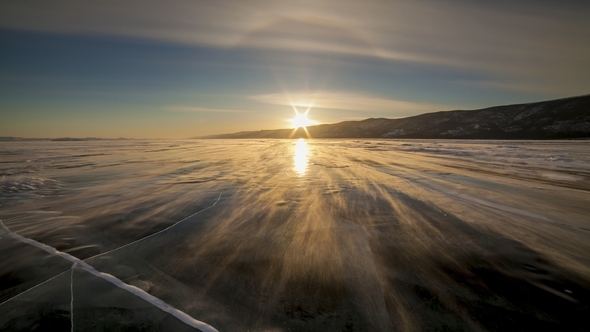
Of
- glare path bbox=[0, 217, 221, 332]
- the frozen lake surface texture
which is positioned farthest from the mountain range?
glare path bbox=[0, 217, 221, 332]

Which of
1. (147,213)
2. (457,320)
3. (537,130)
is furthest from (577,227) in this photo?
(537,130)

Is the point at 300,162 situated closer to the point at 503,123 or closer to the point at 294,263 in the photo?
the point at 294,263

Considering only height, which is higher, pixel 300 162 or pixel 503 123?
pixel 503 123

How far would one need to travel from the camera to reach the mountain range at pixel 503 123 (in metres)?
102

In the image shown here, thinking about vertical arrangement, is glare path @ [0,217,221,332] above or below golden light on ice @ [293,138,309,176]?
above

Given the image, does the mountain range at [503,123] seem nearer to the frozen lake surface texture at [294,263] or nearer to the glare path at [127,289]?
the frozen lake surface texture at [294,263]

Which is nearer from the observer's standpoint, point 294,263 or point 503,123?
point 294,263

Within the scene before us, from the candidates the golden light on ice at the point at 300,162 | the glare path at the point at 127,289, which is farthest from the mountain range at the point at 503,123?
the glare path at the point at 127,289

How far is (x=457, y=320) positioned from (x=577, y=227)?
3790 mm

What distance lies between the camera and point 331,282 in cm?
246

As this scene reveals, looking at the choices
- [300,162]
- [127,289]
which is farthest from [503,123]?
[127,289]

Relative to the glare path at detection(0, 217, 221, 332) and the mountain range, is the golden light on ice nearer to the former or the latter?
the glare path at detection(0, 217, 221, 332)

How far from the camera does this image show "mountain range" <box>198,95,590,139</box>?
102125mm

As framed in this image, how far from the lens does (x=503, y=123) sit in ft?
418
